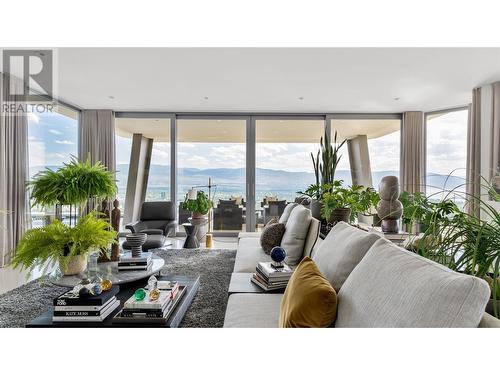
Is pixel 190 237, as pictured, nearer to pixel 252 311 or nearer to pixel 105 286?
pixel 105 286

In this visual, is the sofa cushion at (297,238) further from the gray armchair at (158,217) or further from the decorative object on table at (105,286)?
the gray armchair at (158,217)

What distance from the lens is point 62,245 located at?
6.40 ft

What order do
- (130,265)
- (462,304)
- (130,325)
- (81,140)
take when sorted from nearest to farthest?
1. (462,304)
2. (130,325)
3. (130,265)
4. (81,140)

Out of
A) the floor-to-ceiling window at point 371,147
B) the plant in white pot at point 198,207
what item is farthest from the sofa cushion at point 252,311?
the floor-to-ceiling window at point 371,147

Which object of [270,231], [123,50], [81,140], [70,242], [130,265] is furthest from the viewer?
[81,140]

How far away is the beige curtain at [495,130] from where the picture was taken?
12.9ft

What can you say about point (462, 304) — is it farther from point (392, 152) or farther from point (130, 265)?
point (392, 152)

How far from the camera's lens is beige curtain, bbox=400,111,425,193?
538 cm

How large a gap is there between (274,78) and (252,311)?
123 inches

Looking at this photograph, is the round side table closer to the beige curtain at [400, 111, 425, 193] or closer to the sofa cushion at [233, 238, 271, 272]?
the sofa cushion at [233, 238, 271, 272]

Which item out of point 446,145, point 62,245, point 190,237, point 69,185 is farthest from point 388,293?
point 446,145
